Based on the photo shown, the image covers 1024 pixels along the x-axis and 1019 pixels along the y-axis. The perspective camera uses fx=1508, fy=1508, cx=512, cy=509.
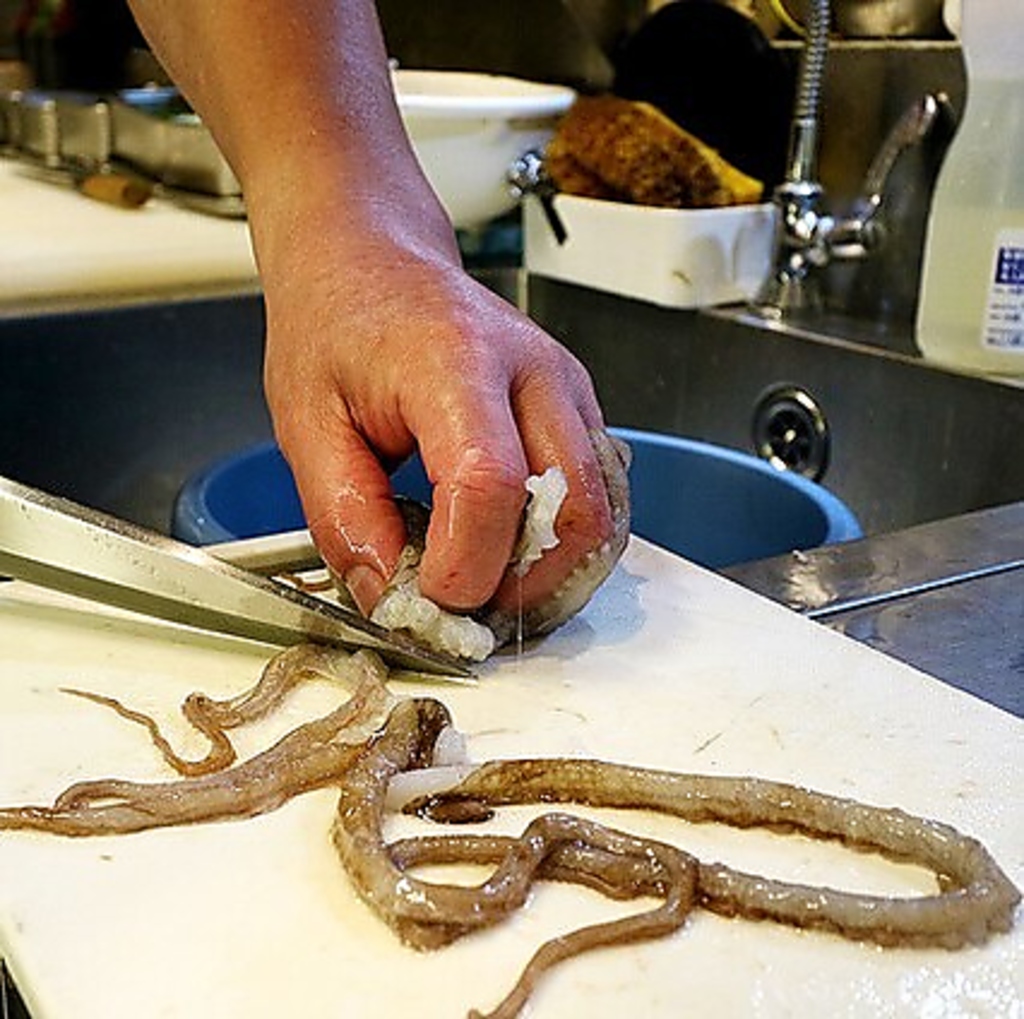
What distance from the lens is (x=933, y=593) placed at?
0.81 meters

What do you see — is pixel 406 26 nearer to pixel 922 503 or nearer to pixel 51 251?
pixel 51 251

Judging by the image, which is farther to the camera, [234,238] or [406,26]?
[406,26]

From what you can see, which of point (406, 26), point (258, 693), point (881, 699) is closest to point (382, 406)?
point (258, 693)

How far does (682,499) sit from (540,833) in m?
0.73

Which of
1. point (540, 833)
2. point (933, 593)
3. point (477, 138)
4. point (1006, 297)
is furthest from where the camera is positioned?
point (477, 138)

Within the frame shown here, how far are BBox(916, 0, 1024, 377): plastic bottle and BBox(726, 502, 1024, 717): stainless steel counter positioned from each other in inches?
13.2

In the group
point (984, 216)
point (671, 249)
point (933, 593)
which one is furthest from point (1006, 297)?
point (933, 593)

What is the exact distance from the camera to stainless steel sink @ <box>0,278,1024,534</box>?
1.28 m

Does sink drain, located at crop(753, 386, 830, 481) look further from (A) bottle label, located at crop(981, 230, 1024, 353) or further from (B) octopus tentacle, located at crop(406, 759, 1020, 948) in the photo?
(B) octopus tentacle, located at crop(406, 759, 1020, 948)

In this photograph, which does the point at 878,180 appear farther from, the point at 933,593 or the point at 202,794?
the point at 202,794

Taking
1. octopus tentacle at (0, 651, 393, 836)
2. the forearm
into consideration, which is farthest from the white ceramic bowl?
octopus tentacle at (0, 651, 393, 836)

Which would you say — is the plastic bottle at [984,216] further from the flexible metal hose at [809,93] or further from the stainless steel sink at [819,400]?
the flexible metal hose at [809,93]

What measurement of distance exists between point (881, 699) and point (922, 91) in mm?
898

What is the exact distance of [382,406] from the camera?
72 centimetres
